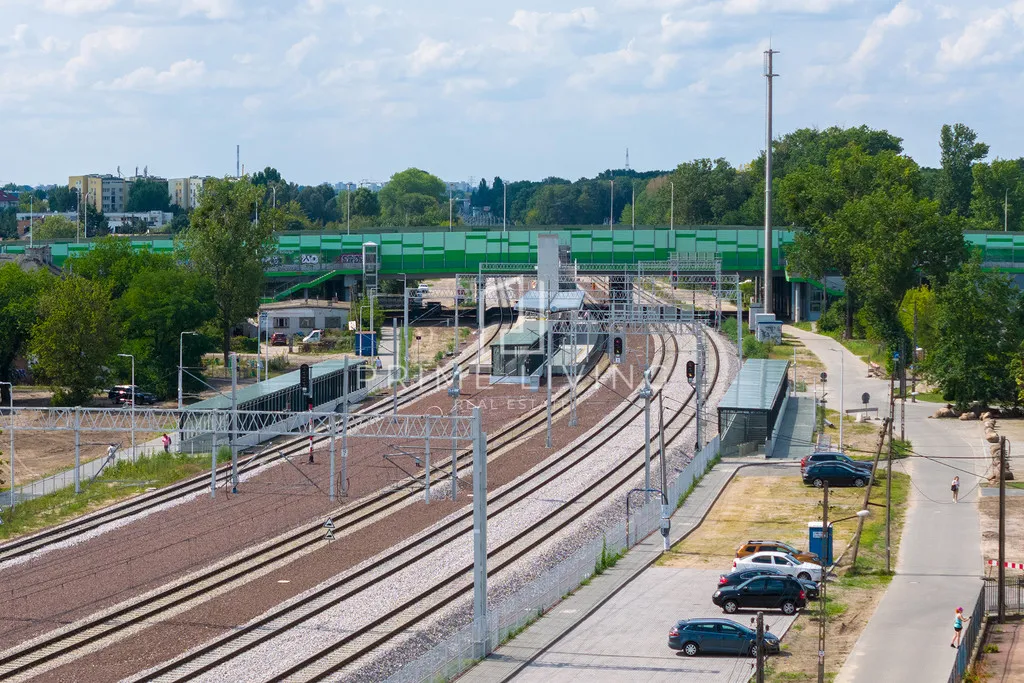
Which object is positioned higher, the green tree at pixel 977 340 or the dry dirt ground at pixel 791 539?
the green tree at pixel 977 340

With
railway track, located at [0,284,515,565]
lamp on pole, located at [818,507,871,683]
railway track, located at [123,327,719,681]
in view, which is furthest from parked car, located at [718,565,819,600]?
railway track, located at [0,284,515,565]

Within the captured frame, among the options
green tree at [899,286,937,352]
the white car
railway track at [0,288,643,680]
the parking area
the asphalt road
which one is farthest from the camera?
green tree at [899,286,937,352]

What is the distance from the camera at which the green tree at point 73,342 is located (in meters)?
66.2

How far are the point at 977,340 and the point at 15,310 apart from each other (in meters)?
46.0

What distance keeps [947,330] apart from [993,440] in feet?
55.0

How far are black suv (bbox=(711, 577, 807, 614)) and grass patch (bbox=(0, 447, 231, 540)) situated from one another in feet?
70.5

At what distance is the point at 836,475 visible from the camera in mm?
47312

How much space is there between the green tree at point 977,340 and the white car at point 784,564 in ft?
95.7

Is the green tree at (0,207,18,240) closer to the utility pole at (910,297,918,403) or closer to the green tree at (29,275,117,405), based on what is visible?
the green tree at (29,275,117,405)

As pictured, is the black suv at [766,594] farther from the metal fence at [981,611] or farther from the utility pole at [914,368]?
the utility pole at [914,368]

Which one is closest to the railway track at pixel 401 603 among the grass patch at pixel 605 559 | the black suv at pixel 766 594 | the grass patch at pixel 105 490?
the grass patch at pixel 605 559

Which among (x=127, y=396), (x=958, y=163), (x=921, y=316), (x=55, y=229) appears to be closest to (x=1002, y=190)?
(x=958, y=163)

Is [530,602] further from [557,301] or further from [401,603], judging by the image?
[557,301]

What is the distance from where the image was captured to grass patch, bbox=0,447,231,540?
43219 millimetres
